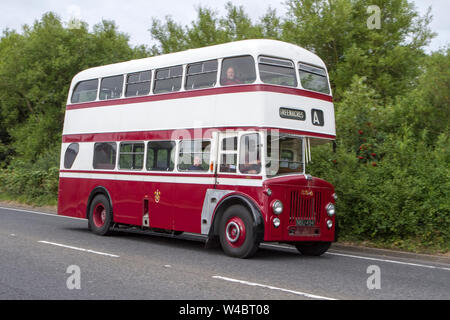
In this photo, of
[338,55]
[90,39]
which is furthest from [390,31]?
[90,39]

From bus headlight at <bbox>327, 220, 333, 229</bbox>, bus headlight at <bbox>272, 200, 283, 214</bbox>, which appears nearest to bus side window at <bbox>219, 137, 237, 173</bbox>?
bus headlight at <bbox>272, 200, 283, 214</bbox>

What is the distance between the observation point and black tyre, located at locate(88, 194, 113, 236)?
44.8ft

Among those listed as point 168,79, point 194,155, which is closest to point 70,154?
point 168,79

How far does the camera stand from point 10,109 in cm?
3322

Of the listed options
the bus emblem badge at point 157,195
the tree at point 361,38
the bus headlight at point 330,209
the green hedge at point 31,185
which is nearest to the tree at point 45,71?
the green hedge at point 31,185

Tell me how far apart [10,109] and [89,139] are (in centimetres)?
2109

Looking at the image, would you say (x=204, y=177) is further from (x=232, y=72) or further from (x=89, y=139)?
(x=89, y=139)

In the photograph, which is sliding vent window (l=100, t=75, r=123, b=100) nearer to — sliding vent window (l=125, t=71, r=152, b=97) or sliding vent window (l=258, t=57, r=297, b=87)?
sliding vent window (l=125, t=71, r=152, b=97)

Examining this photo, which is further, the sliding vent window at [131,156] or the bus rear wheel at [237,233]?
the sliding vent window at [131,156]

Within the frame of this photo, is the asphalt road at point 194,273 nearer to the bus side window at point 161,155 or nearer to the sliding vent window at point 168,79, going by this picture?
the bus side window at point 161,155

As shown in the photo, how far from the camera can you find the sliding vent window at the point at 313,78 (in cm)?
1100

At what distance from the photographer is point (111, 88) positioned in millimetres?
13953

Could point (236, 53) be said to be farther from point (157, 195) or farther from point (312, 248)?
point (312, 248)

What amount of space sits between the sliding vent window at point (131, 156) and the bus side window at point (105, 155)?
34 cm
